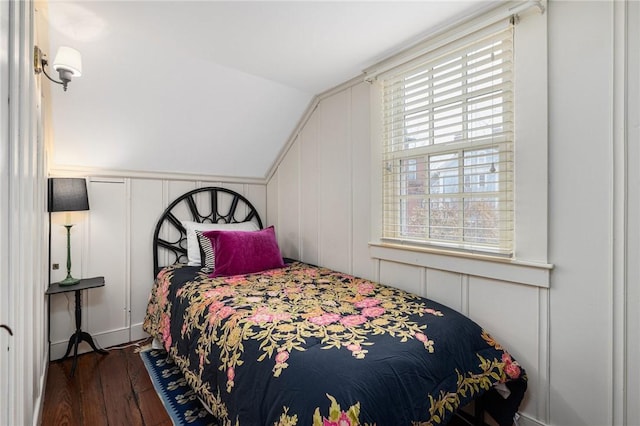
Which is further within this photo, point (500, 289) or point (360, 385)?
point (500, 289)

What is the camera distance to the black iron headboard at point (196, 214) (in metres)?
2.85

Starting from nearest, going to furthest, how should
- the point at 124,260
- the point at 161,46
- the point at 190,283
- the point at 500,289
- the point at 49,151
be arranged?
the point at 500,289
the point at 161,46
the point at 190,283
the point at 49,151
the point at 124,260

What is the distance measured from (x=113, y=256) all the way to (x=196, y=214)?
769mm

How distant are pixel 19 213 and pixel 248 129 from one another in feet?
6.72

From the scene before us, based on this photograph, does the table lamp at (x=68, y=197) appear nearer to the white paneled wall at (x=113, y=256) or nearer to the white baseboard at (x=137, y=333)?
the white paneled wall at (x=113, y=256)

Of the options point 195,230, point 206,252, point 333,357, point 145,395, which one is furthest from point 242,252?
point 333,357

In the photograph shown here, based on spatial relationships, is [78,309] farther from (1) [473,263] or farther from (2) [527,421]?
(2) [527,421]

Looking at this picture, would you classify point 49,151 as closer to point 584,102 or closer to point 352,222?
point 352,222

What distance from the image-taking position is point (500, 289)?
161cm

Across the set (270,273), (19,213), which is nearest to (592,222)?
(270,273)

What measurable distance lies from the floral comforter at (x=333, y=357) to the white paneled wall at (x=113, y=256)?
970 mm

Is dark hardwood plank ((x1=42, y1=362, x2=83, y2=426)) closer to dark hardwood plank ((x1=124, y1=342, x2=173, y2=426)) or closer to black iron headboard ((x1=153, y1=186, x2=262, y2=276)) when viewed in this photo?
dark hardwood plank ((x1=124, y1=342, x2=173, y2=426))

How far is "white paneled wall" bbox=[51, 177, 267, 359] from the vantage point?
244cm

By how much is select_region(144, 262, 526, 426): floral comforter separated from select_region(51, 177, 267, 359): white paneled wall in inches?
38.2
